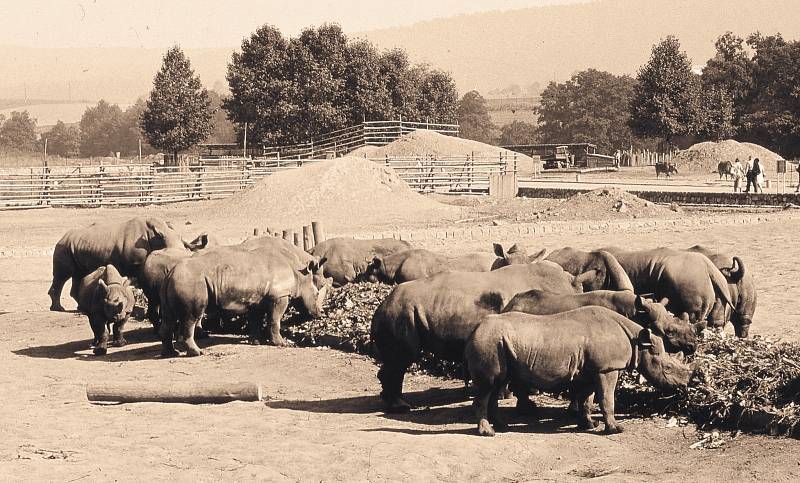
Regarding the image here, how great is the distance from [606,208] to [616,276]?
2014 centimetres

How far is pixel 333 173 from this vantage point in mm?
38094

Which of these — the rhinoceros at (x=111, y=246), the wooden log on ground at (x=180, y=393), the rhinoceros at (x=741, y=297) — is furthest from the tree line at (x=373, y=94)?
the wooden log on ground at (x=180, y=393)

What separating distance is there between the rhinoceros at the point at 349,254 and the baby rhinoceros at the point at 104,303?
3858mm

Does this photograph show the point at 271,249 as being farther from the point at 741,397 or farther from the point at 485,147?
the point at 485,147

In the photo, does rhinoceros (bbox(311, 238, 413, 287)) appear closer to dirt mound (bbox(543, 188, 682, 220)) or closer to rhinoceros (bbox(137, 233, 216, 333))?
rhinoceros (bbox(137, 233, 216, 333))

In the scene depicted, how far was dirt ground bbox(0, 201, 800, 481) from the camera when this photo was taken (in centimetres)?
888

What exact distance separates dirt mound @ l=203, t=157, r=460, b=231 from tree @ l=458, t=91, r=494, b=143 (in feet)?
296

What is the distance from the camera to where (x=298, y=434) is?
10219 millimetres

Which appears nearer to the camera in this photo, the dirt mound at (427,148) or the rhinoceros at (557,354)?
the rhinoceros at (557,354)

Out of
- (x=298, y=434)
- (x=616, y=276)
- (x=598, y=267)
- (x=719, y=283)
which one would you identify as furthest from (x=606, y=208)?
(x=298, y=434)

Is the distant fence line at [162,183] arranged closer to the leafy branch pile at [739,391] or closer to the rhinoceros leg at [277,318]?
the rhinoceros leg at [277,318]

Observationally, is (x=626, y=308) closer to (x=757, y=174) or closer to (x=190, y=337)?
(x=190, y=337)

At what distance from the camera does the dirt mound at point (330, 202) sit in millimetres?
34875

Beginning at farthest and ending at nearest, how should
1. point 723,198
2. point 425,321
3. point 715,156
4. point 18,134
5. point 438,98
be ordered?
point 18,134
point 438,98
point 715,156
point 723,198
point 425,321
